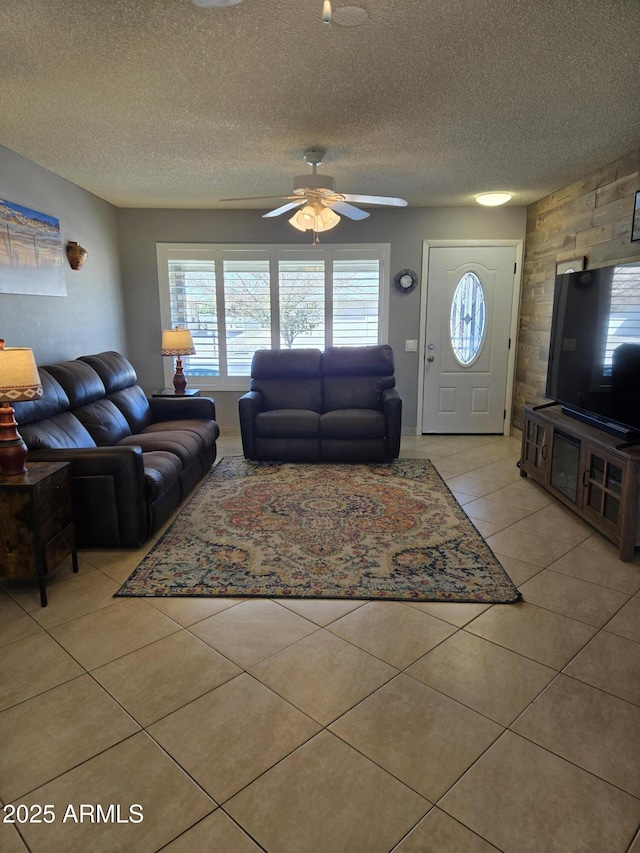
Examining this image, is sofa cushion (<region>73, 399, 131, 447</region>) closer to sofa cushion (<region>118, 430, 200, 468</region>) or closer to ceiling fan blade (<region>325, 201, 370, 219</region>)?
sofa cushion (<region>118, 430, 200, 468</region>)

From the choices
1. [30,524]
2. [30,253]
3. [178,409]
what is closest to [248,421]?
[178,409]

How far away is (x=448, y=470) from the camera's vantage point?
466 centimetres

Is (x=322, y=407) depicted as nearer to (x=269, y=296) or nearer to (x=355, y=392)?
(x=355, y=392)

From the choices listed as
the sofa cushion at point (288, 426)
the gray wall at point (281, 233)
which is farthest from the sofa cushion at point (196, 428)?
the gray wall at point (281, 233)

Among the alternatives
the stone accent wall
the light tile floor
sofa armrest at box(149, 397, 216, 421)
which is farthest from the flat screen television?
sofa armrest at box(149, 397, 216, 421)

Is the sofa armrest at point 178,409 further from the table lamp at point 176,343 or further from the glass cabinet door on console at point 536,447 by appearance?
the glass cabinet door on console at point 536,447

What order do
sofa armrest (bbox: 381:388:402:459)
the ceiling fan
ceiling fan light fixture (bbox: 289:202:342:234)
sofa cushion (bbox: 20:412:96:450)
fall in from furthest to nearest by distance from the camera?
sofa armrest (bbox: 381:388:402:459), ceiling fan light fixture (bbox: 289:202:342:234), the ceiling fan, sofa cushion (bbox: 20:412:96:450)

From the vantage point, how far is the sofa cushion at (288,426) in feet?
15.7

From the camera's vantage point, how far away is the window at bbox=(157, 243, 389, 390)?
567 cm

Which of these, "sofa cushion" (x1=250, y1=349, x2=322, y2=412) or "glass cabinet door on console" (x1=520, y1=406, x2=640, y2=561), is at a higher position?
"sofa cushion" (x1=250, y1=349, x2=322, y2=412)

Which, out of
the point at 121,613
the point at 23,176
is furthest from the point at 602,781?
the point at 23,176

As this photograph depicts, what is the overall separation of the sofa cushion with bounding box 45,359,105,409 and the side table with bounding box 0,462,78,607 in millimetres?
1192

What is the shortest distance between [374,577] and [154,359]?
4103 mm

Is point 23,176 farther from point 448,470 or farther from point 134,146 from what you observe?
point 448,470
